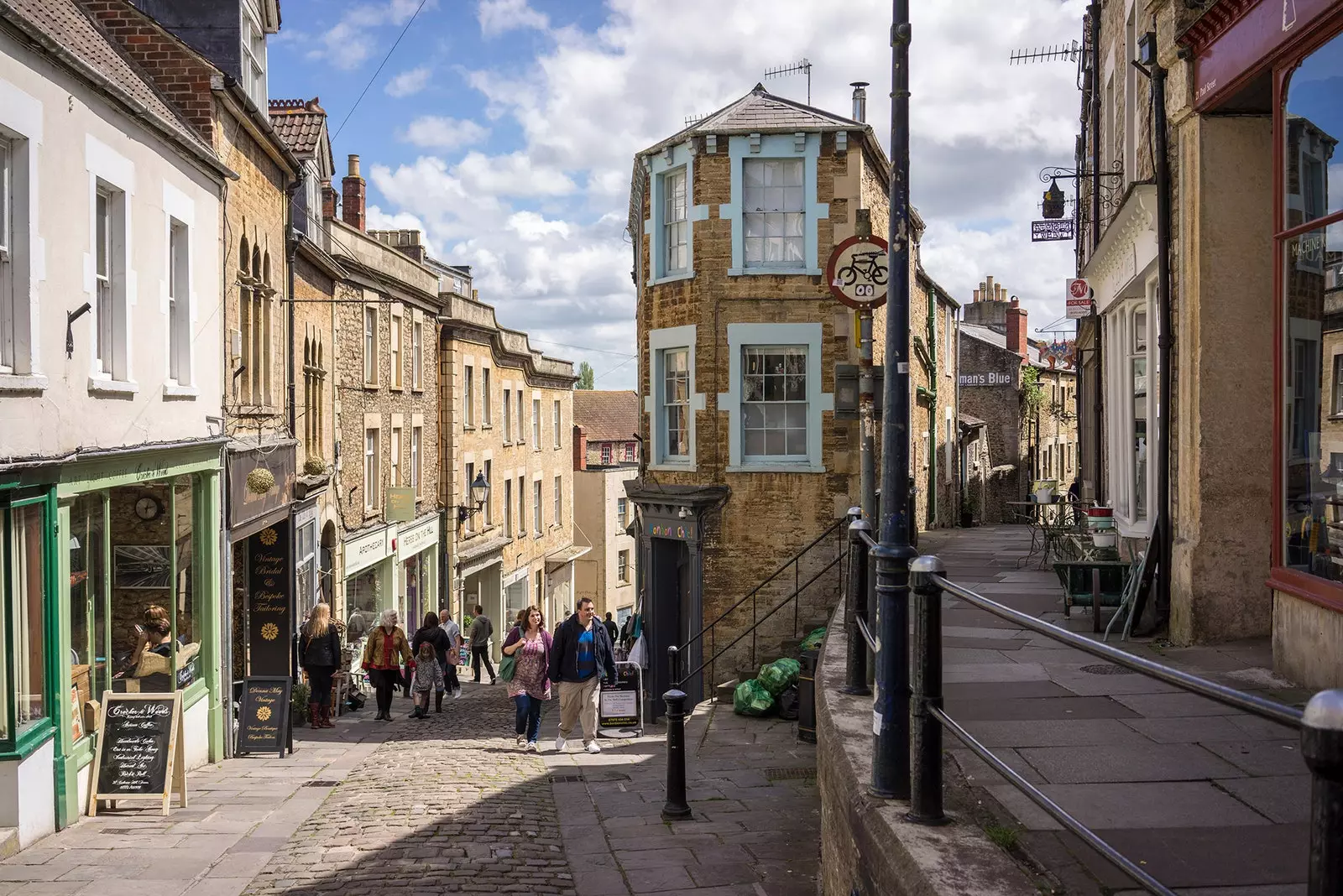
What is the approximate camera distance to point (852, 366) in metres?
12.0

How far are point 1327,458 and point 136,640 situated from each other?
10648 millimetres

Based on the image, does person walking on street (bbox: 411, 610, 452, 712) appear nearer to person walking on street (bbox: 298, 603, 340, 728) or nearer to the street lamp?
person walking on street (bbox: 298, 603, 340, 728)

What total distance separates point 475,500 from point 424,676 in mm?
15600

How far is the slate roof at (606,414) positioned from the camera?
5850 cm

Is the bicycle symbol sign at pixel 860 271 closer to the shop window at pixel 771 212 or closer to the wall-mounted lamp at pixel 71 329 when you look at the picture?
the wall-mounted lamp at pixel 71 329

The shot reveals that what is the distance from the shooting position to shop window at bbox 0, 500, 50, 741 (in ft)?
29.4

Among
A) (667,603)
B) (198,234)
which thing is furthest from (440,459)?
(198,234)

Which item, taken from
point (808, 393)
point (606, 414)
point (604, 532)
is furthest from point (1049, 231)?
point (606, 414)

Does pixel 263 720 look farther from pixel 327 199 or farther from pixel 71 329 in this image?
pixel 327 199

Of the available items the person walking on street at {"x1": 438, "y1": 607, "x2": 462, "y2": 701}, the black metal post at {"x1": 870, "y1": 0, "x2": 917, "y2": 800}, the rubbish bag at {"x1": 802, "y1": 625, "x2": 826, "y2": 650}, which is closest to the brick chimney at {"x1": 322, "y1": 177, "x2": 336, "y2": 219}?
the person walking on street at {"x1": 438, "y1": 607, "x2": 462, "y2": 701}

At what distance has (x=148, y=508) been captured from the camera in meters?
12.3

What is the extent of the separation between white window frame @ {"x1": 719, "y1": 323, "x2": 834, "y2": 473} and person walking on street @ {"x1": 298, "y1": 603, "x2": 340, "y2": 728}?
667 cm

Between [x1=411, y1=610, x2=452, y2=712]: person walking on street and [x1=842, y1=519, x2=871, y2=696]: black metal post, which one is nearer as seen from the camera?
[x1=842, y1=519, x2=871, y2=696]: black metal post

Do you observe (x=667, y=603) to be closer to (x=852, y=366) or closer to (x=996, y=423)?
(x=852, y=366)
